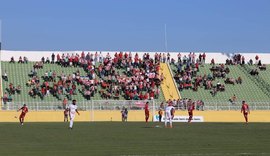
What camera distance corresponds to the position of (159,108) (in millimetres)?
62312

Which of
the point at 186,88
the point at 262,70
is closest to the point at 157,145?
the point at 186,88

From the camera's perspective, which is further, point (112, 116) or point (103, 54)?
point (103, 54)

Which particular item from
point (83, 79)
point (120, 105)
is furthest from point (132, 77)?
point (120, 105)

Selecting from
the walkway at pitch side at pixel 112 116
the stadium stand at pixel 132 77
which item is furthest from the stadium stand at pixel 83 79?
the walkway at pitch side at pixel 112 116

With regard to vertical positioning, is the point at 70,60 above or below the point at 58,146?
above

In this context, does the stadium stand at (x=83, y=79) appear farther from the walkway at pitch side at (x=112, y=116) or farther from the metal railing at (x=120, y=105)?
the walkway at pitch side at (x=112, y=116)

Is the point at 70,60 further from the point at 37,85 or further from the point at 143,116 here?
the point at 143,116

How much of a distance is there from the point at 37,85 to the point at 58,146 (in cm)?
4073

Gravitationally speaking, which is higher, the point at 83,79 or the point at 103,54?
the point at 103,54

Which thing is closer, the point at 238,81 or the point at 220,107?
the point at 220,107

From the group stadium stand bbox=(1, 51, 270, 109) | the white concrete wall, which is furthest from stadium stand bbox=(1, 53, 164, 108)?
the white concrete wall

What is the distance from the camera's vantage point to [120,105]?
6162cm

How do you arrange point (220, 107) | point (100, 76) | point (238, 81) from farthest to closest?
point (238, 81)
point (100, 76)
point (220, 107)

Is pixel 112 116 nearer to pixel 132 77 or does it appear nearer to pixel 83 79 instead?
pixel 83 79
